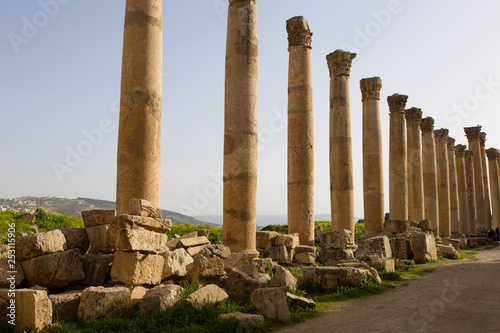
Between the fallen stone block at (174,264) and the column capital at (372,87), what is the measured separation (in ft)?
58.0

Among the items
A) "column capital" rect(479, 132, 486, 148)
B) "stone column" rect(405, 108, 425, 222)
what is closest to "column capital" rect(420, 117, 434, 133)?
"stone column" rect(405, 108, 425, 222)

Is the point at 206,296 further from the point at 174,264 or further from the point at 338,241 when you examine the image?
the point at 338,241

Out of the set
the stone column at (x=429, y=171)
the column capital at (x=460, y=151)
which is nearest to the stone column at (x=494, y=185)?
the column capital at (x=460, y=151)

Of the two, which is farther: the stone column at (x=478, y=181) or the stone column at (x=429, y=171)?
the stone column at (x=478, y=181)

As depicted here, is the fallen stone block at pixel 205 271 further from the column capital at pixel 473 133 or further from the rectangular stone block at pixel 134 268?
the column capital at pixel 473 133

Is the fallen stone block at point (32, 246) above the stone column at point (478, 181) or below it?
below

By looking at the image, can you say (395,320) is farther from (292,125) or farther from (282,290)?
(292,125)

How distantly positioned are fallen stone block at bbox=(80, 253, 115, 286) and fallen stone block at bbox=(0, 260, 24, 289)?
1.23m

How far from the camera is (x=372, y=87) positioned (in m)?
25.1

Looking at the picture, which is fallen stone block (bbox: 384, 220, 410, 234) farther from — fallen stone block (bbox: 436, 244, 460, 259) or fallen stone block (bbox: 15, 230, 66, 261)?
fallen stone block (bbox: 15, 230, 66, 261)

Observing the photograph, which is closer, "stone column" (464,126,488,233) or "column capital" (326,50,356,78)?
"column capital" (326,50,356,78)

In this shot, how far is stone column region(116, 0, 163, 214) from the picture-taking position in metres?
11.0

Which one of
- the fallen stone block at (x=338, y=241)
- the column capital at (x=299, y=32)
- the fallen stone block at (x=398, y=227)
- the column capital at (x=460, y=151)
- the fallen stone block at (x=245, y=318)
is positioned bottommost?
the fallen stone block at (x=245, y=318)

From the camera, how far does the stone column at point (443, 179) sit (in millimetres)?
36344
